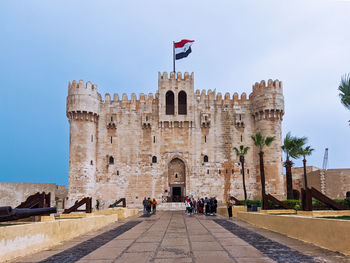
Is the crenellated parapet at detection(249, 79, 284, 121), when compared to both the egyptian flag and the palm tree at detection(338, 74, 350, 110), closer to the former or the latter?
the egyptian flag

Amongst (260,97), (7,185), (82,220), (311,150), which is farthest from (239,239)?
(260,97)

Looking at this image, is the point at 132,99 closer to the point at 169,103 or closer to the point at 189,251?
the point at 169,103

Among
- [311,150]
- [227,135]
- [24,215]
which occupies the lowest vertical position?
[24,215]

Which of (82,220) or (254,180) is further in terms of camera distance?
(254,180)

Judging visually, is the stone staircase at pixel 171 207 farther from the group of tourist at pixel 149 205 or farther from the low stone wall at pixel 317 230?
the low stone wall at pixel 317 230

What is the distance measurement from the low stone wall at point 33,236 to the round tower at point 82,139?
22.8 metres

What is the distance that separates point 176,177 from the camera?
35.1 m

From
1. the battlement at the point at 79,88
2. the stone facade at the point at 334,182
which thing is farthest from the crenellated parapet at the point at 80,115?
the stone facade at the point at 334,182

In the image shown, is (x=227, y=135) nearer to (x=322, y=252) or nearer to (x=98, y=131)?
(x=98, y=131)

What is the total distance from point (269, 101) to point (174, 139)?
1035 cm

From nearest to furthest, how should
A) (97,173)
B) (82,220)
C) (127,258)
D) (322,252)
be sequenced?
(127,258)
(322,252)
(82,220)
(97,173)

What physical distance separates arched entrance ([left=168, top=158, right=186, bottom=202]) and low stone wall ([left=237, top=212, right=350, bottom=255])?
24.1 metres

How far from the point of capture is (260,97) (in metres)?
34.6

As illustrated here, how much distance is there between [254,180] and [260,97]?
8.50 meters
